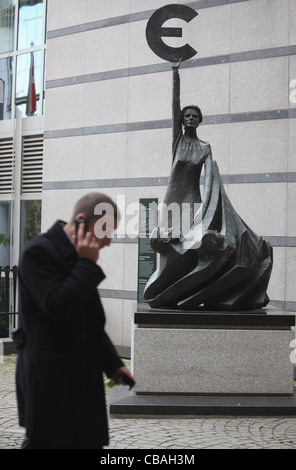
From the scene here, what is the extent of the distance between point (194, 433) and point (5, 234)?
361 inches

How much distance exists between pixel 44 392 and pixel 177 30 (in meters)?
5.84

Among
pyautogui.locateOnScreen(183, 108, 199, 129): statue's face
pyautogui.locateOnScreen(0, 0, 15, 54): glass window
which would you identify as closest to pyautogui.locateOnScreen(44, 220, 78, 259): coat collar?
pyautogui.locateOnScreen(183, 108, 199, 129): statue's face

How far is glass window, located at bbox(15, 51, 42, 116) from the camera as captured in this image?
13.8 metres

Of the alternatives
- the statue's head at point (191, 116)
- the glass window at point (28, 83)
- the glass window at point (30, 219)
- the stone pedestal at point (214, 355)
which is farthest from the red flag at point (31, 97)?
the stone pedestal at point (214, 355)

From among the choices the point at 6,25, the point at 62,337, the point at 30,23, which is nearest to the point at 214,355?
the point at 62,337

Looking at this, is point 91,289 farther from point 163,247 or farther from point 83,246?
point 163,247

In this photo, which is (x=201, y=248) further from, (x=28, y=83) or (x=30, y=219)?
(x=28, y=83)

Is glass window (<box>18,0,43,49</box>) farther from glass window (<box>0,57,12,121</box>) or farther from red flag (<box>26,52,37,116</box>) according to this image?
glass window (<box>0,57,12,121</box>)

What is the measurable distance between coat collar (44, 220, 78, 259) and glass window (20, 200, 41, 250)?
10355 mm

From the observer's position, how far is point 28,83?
13953 millimetres

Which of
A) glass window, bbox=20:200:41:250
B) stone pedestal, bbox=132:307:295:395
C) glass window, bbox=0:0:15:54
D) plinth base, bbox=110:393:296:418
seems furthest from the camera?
glass window, bbox=0:0:15:54

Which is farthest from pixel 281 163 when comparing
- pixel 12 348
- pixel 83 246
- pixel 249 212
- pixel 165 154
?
pixel 83 246

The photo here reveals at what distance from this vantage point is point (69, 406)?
2.95 metres

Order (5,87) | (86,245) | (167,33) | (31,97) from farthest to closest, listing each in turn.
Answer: (5,87) → (31,97) → (167,33) → (86,245)
